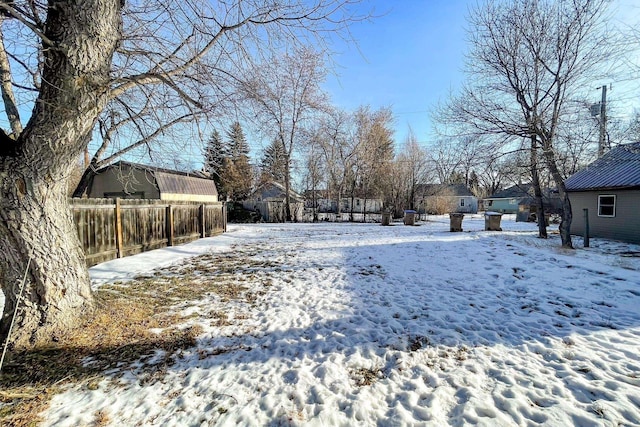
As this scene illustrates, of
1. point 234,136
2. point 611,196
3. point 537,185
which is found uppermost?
point 234,136

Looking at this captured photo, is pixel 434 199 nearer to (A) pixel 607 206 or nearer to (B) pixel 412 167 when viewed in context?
(B) pixel 412 167

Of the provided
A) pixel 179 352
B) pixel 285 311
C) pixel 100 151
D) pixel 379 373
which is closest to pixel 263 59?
pixel 285 311

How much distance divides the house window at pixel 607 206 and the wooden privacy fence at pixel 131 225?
16.1 metres

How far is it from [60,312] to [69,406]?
1.26 metres

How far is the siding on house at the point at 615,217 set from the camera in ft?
33.8

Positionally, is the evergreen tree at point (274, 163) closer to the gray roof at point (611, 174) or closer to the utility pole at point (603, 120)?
the gray roof at point (611, 174)

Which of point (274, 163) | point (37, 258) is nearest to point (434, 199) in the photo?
point (274, 163)

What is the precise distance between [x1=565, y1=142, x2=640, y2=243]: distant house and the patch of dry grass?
1252 centimetres

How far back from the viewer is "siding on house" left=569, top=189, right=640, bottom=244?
1030cm

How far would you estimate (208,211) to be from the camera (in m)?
11.8

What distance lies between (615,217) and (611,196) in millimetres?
858

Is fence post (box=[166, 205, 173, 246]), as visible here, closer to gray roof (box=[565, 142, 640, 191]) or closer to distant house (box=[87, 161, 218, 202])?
distant house (box=[87, 161, 218, 202])

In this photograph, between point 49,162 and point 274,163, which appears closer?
point 49,162

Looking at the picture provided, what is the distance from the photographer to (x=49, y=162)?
275 cm
